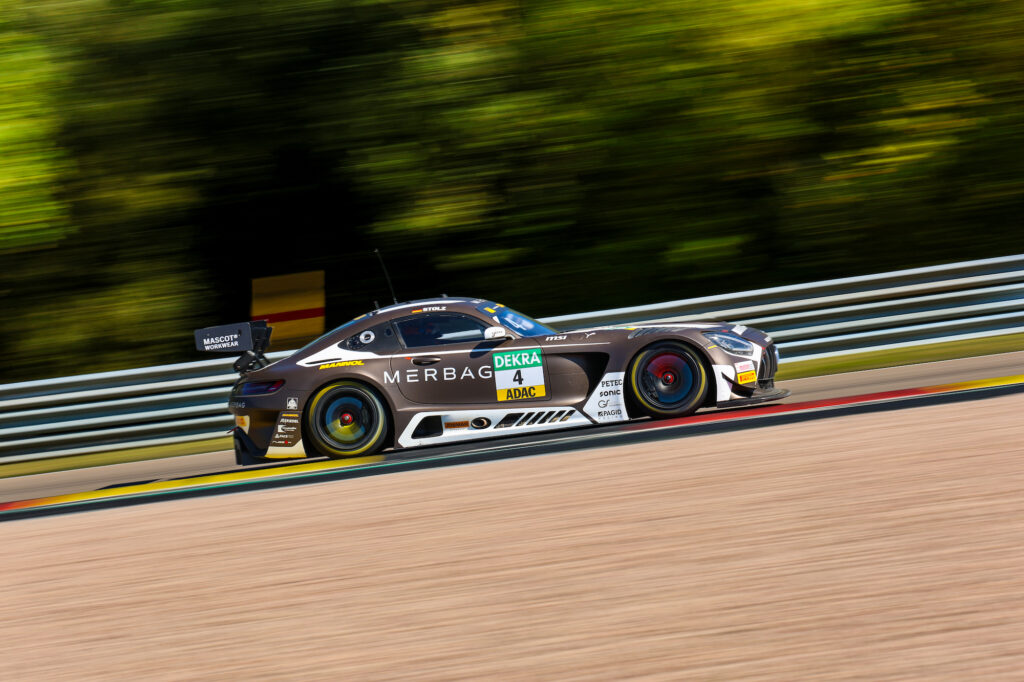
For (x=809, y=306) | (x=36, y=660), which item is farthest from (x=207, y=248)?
(x=36, y=660)

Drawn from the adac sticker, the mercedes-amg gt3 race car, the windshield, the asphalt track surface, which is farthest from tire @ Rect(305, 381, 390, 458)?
the adac sticker

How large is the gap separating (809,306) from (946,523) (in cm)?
665

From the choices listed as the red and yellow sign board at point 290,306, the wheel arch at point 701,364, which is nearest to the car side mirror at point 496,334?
the wheel arch at point 701,364

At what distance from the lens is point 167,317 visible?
1272cm

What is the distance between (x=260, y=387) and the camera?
830 centimetres

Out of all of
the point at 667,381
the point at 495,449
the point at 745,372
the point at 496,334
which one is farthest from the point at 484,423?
the point at 745,372

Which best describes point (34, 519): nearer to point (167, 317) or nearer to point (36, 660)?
point (36, 660)

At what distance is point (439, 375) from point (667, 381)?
1752 mm

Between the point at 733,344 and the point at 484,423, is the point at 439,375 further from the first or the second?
the point at 733,344

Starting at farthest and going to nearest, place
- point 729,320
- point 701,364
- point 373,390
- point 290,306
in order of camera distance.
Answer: point 290,306, point 729,320, point 373,390, point 701,364

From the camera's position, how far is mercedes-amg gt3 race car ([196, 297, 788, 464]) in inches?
315

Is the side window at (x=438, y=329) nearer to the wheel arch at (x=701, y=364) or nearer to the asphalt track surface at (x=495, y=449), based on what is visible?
the asphalt track surface at (x=495, y=449)

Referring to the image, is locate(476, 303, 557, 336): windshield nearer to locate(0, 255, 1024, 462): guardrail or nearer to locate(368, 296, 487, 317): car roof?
locate(368, 296, 487, 317): car roof

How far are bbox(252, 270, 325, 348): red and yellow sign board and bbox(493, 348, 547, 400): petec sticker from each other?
4.73 metres
